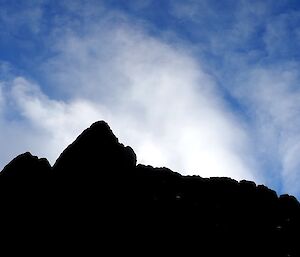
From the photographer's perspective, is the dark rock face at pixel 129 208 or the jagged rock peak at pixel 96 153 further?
the jagged rock peak at pixel 96 153

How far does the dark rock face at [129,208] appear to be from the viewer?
65.4 feet

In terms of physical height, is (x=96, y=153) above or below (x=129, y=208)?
above

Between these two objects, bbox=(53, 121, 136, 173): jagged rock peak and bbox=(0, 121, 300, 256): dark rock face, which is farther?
bbox=(53, 121, 136, 173): jagged rock peak

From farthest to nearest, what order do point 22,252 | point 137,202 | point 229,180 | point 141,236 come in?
point 229,180, point 137,202, point 141,236, point 22,252

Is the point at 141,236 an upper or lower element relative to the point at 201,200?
lower

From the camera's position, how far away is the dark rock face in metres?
19.9

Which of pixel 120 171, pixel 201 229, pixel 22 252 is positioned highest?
pixel 120 171

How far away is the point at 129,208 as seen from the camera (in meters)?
21.3

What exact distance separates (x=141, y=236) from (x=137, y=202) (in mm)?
2340

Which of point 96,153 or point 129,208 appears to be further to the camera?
point 96,153

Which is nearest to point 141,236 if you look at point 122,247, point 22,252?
point 122,247

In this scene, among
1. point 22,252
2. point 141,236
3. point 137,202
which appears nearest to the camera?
point 22,252

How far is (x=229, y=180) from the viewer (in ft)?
78.2

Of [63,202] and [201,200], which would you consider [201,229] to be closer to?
[201,200]
